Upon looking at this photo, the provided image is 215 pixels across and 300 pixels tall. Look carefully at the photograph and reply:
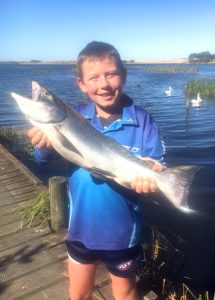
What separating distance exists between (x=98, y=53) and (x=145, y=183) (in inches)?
58.1

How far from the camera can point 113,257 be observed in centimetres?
348

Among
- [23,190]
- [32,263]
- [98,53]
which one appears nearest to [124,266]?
[98,53]

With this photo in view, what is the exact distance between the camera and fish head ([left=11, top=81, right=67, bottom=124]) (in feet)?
10.9

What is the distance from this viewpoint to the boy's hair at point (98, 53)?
3541mm

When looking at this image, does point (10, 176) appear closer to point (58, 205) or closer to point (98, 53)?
point (58, 205)

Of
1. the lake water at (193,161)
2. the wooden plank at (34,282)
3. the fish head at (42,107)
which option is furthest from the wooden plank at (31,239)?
the fish head at (42,107)

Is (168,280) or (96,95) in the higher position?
(96,95)

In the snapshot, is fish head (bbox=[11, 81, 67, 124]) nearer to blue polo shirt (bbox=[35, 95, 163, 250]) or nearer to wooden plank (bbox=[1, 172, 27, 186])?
blue polo shirt (bbox=[35, 95, 163, 250])

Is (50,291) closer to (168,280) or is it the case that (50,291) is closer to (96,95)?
(168,280)

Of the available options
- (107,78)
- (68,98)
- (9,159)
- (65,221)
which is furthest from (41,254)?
(68,98)

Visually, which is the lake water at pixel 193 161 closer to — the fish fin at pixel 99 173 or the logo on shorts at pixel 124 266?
the fish fin at pixel 99 173

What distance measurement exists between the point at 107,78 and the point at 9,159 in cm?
869

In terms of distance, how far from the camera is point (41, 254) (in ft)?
18.5

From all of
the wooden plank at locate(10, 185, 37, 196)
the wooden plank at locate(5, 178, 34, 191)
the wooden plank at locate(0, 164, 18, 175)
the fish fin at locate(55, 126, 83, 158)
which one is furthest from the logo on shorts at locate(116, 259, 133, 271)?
the wooden plank at locate(0, 164, 18, 175)
